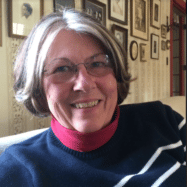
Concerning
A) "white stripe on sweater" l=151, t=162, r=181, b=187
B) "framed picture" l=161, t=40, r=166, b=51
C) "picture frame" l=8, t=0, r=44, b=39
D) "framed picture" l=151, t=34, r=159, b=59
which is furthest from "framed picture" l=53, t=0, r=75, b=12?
"framed picture" l=161, t=40, r=166, b=51

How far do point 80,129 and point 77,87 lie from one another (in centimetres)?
15

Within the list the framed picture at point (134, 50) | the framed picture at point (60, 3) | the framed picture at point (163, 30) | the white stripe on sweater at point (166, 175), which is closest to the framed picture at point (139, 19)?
the framed picture at point (134, 50)

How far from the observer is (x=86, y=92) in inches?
27.4

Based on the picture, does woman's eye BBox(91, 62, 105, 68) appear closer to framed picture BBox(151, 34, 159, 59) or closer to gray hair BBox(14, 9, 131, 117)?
gray hair BBox(14, 9, 131, 117)

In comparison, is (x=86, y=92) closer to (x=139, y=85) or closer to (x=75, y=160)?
(x=75, y=160)

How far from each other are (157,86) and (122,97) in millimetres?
2399

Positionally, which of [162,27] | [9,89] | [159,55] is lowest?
[9,89]

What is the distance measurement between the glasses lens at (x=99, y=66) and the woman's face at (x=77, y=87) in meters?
0.02

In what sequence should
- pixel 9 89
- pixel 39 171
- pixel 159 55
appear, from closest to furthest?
1. pixel 39 171
2. pixel 9 89
3. pixel 159 55

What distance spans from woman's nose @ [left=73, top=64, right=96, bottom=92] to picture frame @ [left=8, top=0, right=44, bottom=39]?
0.73 metres

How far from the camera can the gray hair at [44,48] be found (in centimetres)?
72

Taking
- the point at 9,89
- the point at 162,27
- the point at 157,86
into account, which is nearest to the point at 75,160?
the point at 9,89

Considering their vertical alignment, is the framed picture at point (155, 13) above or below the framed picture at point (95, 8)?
above

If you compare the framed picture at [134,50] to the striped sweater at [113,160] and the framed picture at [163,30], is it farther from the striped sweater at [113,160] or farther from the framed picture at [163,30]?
the striped sweater at [113,160]
